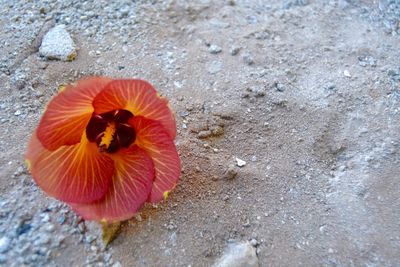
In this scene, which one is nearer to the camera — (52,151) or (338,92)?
(52,151)

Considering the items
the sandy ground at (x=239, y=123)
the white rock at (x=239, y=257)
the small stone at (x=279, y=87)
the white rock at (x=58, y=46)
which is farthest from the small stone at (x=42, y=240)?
the small stone at (x=279, y=87)

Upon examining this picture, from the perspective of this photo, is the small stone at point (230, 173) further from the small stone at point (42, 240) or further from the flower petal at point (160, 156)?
the small stone at point (42, 240)

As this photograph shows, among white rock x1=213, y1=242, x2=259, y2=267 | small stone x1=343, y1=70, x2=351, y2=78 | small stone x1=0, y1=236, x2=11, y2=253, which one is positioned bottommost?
white rock x1=213, y1=242, x2=259, y2=267

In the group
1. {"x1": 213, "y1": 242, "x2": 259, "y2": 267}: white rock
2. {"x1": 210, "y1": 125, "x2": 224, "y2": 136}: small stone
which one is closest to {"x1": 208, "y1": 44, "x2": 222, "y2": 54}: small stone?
{"x1": 210, "y1": 125, "x2": 224, "y2": 136}: small stone

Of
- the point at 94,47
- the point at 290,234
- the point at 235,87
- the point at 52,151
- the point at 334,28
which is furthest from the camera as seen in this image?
the point at 334,28

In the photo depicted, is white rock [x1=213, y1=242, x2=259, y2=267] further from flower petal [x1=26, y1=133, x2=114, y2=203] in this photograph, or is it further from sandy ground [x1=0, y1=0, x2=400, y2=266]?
flower petal [x1=26, y1=133, x2=114, y2=203]

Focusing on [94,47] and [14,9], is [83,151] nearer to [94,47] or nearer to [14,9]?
[94,47]

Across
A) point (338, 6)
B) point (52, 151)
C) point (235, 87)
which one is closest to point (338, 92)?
point (235, 87)
